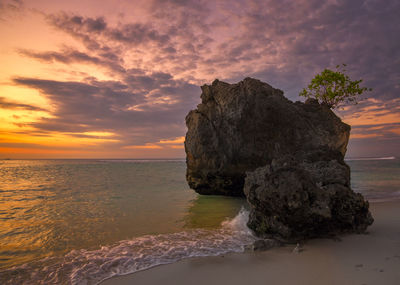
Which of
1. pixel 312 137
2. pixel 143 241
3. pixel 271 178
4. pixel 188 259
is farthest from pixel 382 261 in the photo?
pixel 312 137

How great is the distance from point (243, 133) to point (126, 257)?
9.40 meters

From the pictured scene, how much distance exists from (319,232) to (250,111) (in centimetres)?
830

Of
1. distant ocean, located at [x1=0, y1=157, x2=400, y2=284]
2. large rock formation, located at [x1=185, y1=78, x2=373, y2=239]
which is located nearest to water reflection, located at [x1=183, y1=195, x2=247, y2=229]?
distant ocean, located at [x1=0, y1=157, x2=400, y2=284]

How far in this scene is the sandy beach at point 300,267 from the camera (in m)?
4.18

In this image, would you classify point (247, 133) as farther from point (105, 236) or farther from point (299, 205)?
point (105, 236)

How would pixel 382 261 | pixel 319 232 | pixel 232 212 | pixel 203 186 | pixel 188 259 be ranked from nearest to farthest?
pixel 382 261 → pixel 188 259 → pixel 319 232 → pixel 232 212 → pixel 203 186

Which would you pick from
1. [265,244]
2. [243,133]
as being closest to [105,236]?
[265,244]

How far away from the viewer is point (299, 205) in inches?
225

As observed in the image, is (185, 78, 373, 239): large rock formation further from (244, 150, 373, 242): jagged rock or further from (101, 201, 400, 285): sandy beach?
(101, 201, 400, 285): sandy beach

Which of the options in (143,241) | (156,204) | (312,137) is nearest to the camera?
(143,241)

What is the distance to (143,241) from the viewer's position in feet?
22.0

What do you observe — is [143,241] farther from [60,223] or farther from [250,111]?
[250,111]

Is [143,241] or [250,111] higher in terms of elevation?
[250,111]

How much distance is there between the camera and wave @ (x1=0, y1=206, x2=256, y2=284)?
482cm
